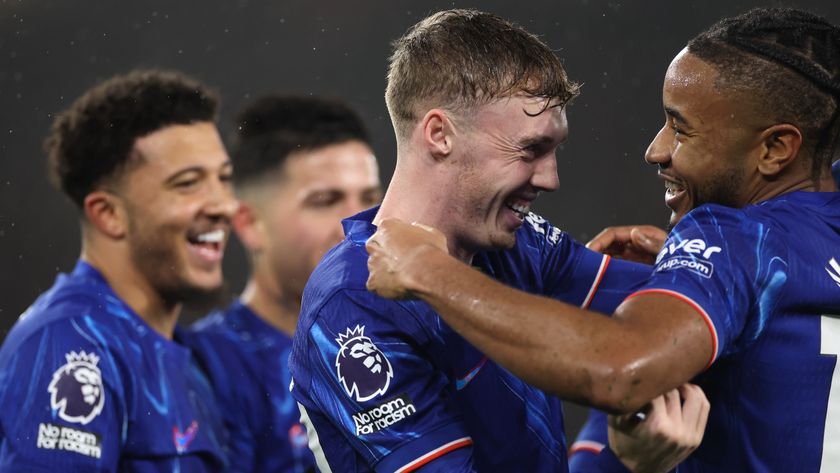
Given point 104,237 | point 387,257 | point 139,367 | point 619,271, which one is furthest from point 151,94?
point 387,257

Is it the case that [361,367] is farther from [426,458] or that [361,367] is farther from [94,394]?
[94,394]

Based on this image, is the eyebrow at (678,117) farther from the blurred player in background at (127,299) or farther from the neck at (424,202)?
the blurred player in background at (127,299)

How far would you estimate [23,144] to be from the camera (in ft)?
25.5

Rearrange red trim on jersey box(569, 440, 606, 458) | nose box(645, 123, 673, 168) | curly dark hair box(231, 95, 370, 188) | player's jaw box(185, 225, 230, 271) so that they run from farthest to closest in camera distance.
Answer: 1. curly dark hair box(231, 95, 370, 188)
2. player's jaw box(185, 225, 230, 271)
3. red trim on jersey box(569, 440, 606, 458)
4. nose box(645, 123, 673, 168)

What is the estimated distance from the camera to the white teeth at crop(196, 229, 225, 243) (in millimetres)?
4551

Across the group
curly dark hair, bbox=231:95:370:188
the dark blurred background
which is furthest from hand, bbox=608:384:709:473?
the dark blurred background

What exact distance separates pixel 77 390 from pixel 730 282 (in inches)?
89.9

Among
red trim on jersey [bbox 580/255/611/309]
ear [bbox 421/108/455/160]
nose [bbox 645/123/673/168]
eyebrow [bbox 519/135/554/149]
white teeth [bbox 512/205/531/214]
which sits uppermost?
ear [bbox 421/108/455/160]

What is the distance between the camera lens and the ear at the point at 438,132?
2.52 m

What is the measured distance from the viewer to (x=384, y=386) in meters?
2.23

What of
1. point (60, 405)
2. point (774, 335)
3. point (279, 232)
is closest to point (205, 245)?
point (279, 232)

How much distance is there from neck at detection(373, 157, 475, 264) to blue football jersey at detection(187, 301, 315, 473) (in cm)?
233

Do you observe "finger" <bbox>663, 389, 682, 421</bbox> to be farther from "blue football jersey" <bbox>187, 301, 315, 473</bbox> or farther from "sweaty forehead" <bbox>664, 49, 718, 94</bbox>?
"blue football jersey" <bbox>187, 301, 315, 473</bbox>

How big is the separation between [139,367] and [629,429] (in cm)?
221
